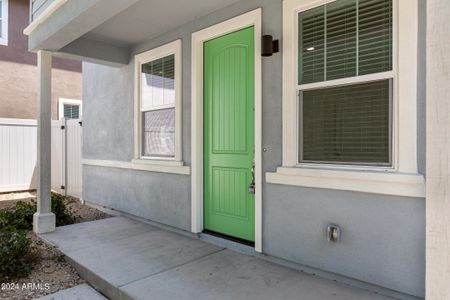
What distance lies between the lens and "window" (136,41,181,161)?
4277 mm

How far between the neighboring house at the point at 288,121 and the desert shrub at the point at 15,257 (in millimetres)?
960

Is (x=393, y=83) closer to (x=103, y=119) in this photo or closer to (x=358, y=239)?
(x=358, y=239)

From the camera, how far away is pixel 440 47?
4.29 ft

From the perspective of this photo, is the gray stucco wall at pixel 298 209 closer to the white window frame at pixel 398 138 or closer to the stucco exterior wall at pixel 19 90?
the white window frame at pixel 398 138

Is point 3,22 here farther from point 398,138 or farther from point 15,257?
point 398,138

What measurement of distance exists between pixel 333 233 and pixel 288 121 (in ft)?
3.61

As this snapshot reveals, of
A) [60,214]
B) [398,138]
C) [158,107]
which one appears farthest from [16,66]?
[398,138]

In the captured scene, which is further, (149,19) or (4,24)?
(4,24)

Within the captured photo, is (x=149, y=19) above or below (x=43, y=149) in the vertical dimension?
above

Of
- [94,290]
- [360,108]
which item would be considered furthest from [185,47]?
[94,290]

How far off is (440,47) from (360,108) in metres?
1.40

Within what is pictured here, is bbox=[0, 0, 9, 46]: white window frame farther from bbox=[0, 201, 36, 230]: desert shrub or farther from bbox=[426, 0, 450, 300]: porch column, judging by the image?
bbox=[426, 0, 450, 300]: porch column

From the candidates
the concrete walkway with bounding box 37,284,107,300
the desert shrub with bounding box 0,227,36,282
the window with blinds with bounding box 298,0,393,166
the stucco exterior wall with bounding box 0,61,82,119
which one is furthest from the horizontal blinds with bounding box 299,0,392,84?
the stucco exterior wall with bounding box 0,61,82,119

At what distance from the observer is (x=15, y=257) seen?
3219 mm
